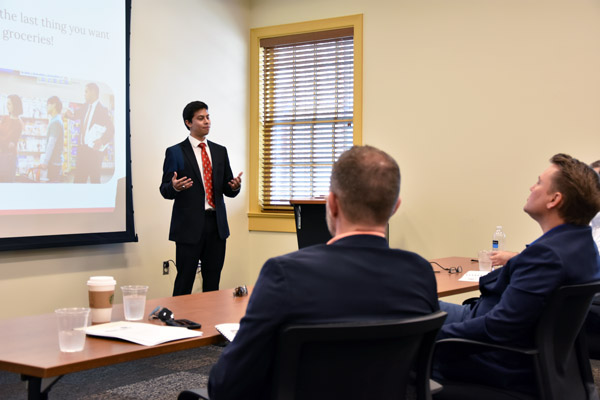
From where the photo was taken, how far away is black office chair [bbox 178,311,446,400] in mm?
1197

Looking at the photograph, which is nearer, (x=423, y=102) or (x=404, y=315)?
(x=404, y=315)

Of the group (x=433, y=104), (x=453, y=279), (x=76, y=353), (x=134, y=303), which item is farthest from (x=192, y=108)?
(x=76, y=353)

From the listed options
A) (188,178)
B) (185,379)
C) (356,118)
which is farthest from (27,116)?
(356,118)

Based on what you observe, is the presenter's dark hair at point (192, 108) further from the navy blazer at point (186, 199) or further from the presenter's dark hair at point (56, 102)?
the presenter's dark hair at point (56, 102)

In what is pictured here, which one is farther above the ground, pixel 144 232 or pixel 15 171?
pixel 15 171

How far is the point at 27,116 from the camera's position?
13.6 ft

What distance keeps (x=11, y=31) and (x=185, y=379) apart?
2.42m

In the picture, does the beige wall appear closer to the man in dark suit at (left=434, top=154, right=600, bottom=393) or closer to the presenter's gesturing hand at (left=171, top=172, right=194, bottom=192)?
the presenter's gesturing hand at (left=171, top=172, right=194, bottom=192)

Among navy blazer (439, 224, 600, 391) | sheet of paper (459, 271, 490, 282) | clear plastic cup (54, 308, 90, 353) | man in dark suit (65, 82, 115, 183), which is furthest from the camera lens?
man in dark suit (65, 82, 115, 183)

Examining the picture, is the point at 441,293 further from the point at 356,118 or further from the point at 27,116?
the point at 356,118

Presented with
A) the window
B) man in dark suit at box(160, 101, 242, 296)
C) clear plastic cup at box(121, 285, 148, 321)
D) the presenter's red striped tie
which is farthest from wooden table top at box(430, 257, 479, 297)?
the window

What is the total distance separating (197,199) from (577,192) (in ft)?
10.0

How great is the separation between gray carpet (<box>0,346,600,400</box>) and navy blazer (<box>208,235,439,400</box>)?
7.47ft

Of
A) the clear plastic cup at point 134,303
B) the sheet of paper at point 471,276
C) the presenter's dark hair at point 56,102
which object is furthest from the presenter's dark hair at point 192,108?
the clear plastic cup at point 134,303
